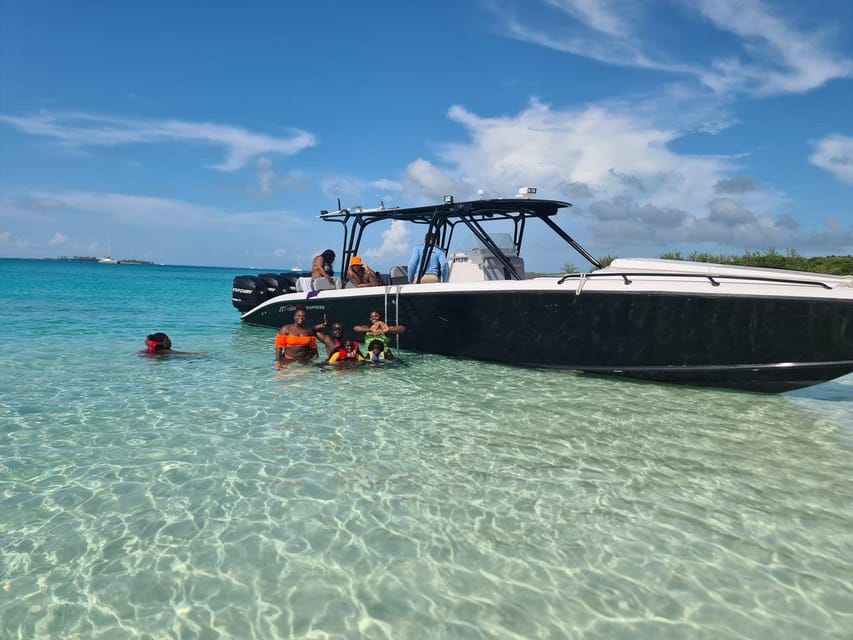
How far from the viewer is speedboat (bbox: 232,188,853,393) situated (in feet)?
22.5

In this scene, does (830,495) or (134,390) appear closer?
(830,495)

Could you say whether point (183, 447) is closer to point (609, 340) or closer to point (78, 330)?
point (609, 340)

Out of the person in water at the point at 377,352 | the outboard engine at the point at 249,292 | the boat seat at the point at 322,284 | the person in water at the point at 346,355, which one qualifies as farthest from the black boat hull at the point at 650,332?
the outboard engine at the point at 249,292

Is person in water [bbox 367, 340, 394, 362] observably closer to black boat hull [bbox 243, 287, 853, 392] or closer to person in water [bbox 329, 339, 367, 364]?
person in water [bbox 329, 339, 367, 364]

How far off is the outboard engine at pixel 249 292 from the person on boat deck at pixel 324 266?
3554 mm

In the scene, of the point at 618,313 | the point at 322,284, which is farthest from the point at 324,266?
the point at 618,313

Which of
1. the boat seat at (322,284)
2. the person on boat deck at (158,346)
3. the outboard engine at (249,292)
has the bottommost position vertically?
the person on boat deck at (158,346)

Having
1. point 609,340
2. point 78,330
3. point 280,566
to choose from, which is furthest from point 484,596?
point 78,330

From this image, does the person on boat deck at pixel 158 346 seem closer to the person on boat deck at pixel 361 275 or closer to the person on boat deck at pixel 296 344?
the person on boat deck at pixel 296 344

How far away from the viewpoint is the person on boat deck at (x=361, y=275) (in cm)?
1155

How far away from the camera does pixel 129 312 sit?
73.2 feet

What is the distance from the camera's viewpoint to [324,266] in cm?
1280

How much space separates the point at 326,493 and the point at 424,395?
343cm

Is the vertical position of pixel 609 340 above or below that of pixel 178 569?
above
